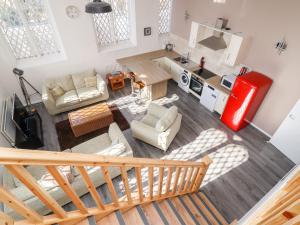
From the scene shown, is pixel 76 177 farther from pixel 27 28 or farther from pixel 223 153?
pixel 27 28

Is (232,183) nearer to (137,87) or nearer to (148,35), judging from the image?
(137,87)

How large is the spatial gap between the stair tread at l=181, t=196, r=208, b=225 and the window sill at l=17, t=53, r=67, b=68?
4696 millimetres

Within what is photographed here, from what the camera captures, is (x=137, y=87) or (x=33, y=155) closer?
(x=33, y=155)

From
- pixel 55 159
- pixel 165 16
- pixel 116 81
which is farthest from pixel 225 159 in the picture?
pixel 165 16

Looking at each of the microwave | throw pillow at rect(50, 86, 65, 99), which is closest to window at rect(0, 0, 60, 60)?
throw pillow at rect(50, 86, 65, 99)

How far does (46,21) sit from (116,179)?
14.0ft

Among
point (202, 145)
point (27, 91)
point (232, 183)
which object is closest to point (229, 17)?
point (202, 145)

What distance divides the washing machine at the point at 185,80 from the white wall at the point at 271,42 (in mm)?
1494

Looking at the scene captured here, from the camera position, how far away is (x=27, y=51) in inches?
187

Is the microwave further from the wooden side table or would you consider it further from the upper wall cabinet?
the wooden side table

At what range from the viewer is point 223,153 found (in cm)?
390

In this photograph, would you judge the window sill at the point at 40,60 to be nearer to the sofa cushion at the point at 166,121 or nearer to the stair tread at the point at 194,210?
the sofa cushion at the point at 166,121

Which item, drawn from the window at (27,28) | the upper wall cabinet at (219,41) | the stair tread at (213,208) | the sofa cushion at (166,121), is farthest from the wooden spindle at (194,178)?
the window at (27,28)

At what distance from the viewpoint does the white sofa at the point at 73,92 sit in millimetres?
4676
